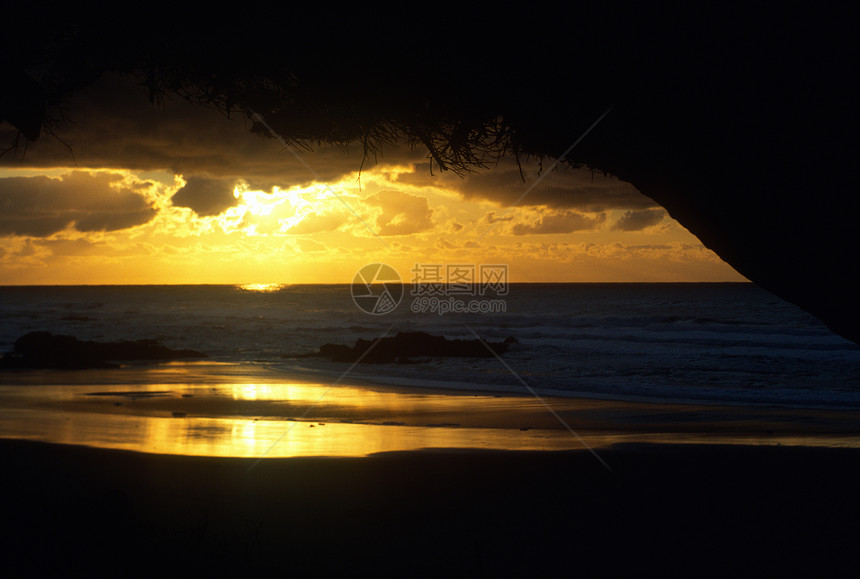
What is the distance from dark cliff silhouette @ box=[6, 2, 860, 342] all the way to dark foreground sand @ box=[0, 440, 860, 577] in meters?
2.69

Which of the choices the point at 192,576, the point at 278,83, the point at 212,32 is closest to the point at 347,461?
the point at 192,576

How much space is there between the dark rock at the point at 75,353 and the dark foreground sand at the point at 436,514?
16382mm

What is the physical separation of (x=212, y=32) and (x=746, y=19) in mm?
2387

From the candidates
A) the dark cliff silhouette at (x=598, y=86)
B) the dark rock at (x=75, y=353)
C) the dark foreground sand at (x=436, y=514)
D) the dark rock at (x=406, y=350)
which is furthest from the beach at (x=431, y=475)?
the dark rock at (x=406, y=350)

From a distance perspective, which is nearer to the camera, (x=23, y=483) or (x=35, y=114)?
(x=35, y=114)

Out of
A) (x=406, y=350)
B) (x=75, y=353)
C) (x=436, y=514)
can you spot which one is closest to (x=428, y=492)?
(x=436, y=514)

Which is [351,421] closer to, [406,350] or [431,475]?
[431,475]

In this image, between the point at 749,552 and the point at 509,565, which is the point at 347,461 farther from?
the point at 749,552

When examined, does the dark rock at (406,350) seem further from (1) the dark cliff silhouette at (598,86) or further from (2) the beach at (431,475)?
(1) the dark cliff silhouette at (598,86)

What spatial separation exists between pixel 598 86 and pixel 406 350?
992 inches

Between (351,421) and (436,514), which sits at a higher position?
(436,514)

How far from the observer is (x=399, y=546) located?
5.05 m

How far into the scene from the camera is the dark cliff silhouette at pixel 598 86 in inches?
93.0

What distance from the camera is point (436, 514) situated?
19.6 ft
